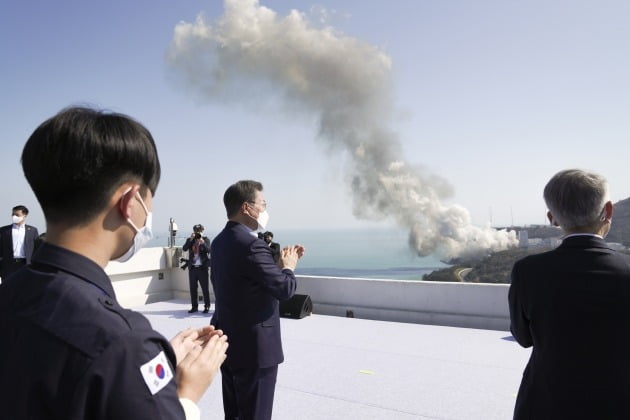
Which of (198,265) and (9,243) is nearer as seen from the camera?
(9,243)

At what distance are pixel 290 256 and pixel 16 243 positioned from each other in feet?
19.6

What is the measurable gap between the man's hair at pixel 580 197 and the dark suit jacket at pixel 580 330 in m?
0.07

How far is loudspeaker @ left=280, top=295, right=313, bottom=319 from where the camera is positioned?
23.6 feet

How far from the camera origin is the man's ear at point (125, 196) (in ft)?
3.12

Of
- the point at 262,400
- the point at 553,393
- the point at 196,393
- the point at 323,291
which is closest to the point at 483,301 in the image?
the point at 323,291

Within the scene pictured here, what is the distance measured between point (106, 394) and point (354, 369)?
166 inches

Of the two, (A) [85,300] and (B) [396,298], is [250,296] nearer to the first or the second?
(A) [85,300]

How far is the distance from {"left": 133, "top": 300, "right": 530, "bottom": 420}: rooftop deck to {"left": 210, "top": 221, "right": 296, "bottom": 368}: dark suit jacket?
123 cm

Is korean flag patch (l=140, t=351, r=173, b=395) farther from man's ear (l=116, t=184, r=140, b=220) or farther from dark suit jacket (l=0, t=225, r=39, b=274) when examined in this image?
dark suit jacket (l=0, t=225, r=39, b=274)

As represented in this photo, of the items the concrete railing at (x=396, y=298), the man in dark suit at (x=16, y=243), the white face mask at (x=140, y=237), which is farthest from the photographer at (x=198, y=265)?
the white face mask at (x=140, y=237)

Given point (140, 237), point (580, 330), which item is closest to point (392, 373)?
point (580, 330)

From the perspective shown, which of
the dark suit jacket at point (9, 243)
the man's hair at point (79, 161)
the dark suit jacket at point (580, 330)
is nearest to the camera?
the man's hair at point (79, 161)

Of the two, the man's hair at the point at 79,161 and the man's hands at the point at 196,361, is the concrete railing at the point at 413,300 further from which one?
the man's hair at the point at 79,161

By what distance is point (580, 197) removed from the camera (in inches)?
65.0
